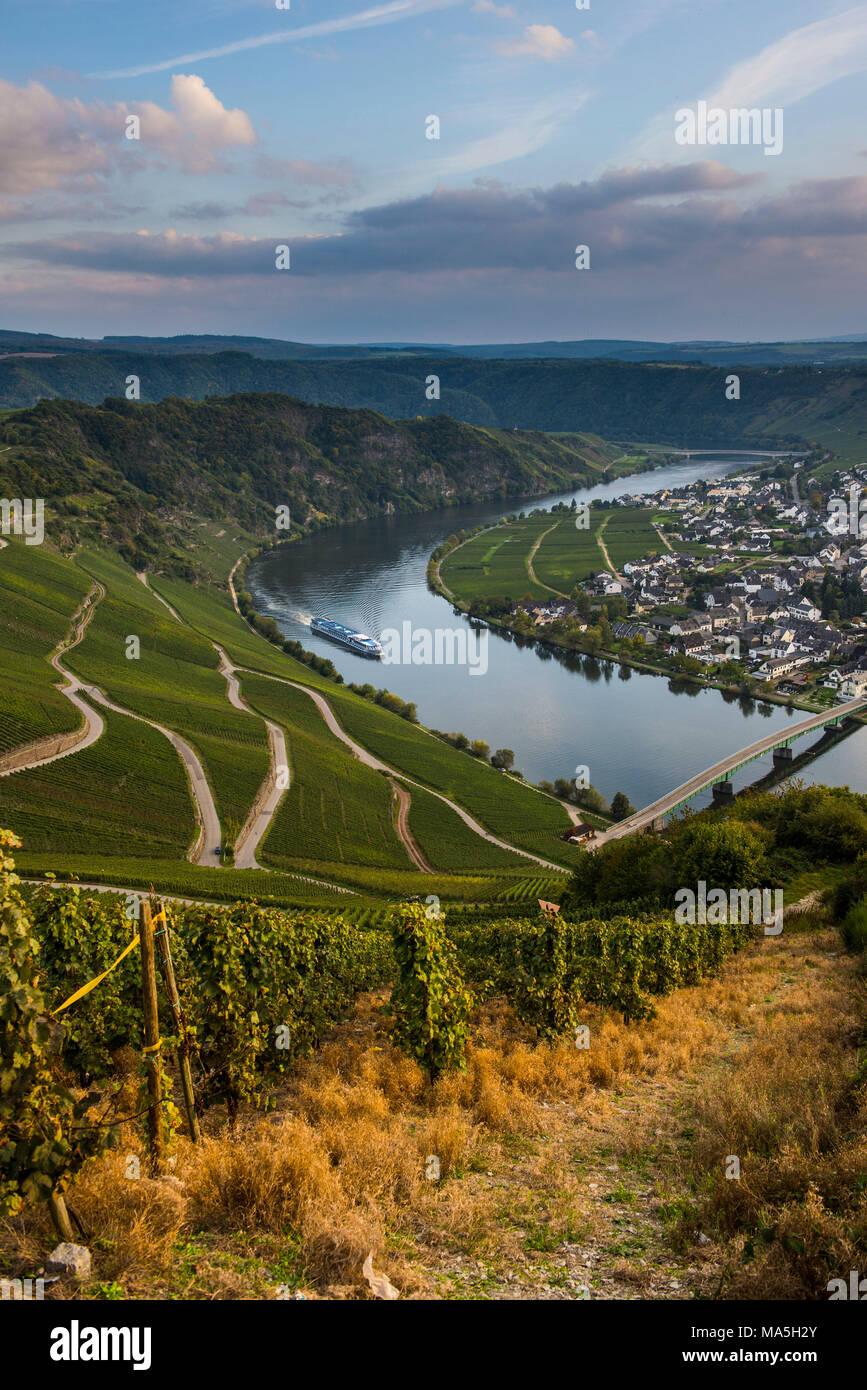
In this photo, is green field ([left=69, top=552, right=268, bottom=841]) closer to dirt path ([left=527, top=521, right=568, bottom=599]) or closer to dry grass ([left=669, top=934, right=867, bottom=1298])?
dry grass ([left=669, top=934, right=867, bottom=1298])

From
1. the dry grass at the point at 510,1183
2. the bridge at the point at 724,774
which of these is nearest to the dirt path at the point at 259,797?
the bridge at the point at 724,774

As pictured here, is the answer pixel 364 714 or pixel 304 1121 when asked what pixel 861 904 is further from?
pixel 364 714

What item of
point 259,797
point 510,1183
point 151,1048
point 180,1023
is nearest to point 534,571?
point 259,797

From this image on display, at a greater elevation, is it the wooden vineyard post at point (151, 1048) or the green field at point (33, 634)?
the green field at point (33, 634)

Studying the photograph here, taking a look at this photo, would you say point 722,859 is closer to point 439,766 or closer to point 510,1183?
point 510,1183

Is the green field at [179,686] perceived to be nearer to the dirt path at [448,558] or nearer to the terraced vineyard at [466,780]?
the terraced vineyard at [466,780]

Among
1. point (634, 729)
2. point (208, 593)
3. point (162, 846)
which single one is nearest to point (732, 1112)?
point (162, 846)
